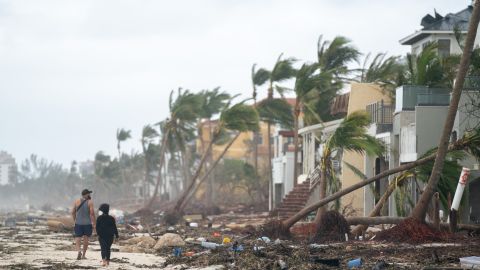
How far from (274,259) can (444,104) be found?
496 inches

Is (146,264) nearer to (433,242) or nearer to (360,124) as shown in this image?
(433,242)

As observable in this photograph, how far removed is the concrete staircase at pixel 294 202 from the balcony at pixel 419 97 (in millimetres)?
9802

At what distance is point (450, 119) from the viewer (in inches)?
942

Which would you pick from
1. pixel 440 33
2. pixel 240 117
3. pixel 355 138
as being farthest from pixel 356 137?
pixel 440 33

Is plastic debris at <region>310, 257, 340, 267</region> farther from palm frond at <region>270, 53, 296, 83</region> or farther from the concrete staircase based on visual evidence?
palm frond at <region>270, 53, 296, 83</region>

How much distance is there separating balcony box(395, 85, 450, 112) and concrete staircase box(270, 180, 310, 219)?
9.80 m

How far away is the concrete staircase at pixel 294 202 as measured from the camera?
42969 mm

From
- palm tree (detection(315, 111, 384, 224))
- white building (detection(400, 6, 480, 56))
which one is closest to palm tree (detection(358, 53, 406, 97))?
white building (detection(400, 6, 480, 56))

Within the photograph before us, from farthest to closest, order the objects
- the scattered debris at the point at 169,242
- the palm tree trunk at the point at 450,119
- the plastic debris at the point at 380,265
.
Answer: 1. the scattered debris at the point at 169,242
2. the palm tree trunk at the point at 450,119
3. the plastic debris at the point at 380,265

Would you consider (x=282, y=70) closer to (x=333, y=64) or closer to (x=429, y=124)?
(x=333, y=64)

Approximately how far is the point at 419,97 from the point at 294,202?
13.3 metres

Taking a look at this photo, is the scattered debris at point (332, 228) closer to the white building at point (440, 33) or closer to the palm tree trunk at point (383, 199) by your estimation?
the palm tree trunk at point (383, 199)

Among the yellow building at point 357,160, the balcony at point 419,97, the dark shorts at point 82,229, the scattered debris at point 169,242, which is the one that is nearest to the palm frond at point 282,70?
the yellow building at point 357,160

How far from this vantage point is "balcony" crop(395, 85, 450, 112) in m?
31.6
